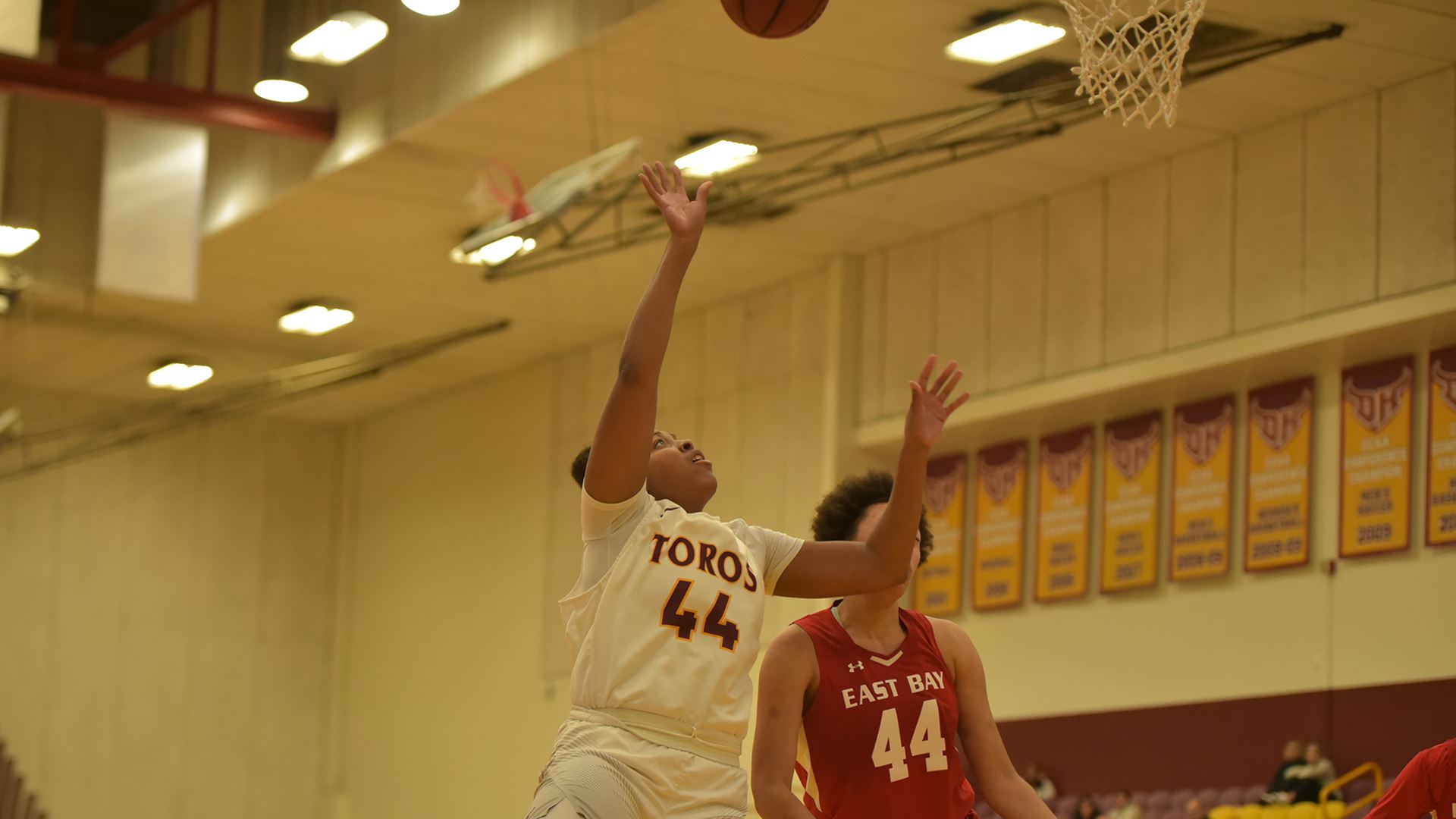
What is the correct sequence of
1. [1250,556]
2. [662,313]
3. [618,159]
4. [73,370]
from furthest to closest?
[73,370], [1250,556], [618,159], [662,313]

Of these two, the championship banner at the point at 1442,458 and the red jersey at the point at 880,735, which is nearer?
the red jersey at the point at 880,735

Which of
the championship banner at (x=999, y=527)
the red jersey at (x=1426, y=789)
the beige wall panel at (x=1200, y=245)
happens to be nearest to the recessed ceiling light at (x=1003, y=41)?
the beige wall panel at (x=1200, y=245)

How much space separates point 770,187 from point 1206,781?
5.94 m

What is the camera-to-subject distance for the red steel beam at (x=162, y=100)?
48.8ft

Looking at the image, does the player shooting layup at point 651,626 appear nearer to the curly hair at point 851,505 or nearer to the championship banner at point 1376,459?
the curly hair at point 851,505

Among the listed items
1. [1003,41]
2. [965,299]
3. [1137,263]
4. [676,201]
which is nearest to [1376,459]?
[1137,263]

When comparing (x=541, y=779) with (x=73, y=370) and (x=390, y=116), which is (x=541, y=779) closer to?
(x=390, y=116)

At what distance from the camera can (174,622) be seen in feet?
75.0

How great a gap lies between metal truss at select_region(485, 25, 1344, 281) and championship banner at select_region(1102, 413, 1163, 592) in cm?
262

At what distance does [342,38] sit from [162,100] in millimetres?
2233

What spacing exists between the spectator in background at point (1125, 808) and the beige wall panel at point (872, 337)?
4.06 meters

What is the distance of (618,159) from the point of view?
12242 millimetres


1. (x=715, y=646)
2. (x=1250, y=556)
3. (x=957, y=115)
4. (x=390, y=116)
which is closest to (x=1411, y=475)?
(x=1250, y=556)

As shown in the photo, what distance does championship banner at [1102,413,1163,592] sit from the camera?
14375mm
